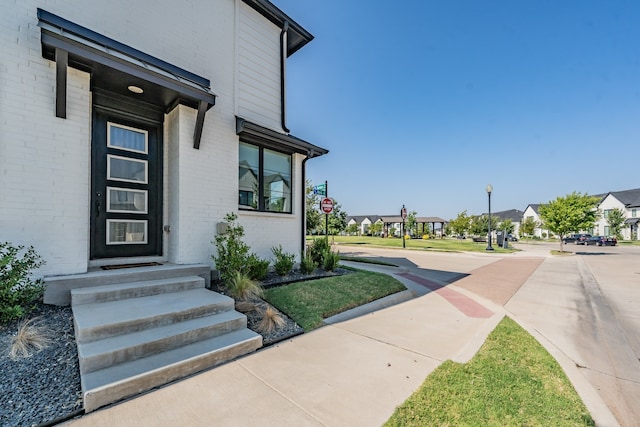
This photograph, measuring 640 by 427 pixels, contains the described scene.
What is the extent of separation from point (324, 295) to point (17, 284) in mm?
4400

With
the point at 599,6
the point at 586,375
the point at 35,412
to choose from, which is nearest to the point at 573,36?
the point at 599,6

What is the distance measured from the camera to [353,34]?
10.4m

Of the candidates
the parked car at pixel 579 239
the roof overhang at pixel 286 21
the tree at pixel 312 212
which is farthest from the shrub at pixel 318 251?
the parked car at pixel 579 239

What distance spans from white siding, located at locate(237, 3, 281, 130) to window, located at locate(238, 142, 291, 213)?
2.74 feet

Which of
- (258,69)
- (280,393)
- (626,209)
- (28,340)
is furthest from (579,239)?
(28,340)

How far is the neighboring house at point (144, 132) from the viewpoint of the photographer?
381 cm

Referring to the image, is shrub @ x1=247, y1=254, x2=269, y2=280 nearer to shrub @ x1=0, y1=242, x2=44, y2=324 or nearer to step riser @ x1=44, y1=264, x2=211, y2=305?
step riser @ x1=44, y1=264, x2=211, y2=305

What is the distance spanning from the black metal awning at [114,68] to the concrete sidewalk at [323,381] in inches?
168

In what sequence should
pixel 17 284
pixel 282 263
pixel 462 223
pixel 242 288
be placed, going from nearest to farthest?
1. pixel 17 284
2. pixel 242 288
3. pixel 282 263
4. pixel 462 223

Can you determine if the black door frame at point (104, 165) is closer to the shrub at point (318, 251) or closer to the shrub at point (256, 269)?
Result: the shrub at point (256, 269)

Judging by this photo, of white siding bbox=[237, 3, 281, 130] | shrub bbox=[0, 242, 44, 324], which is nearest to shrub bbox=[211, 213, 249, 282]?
shrub bbox=[0, 242, 44, 324]

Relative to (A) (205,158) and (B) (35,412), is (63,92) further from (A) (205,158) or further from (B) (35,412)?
(B) (35,412)

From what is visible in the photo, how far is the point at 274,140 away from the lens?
662 cm

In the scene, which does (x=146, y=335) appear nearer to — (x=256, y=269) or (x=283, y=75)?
(x=256, y=269)
